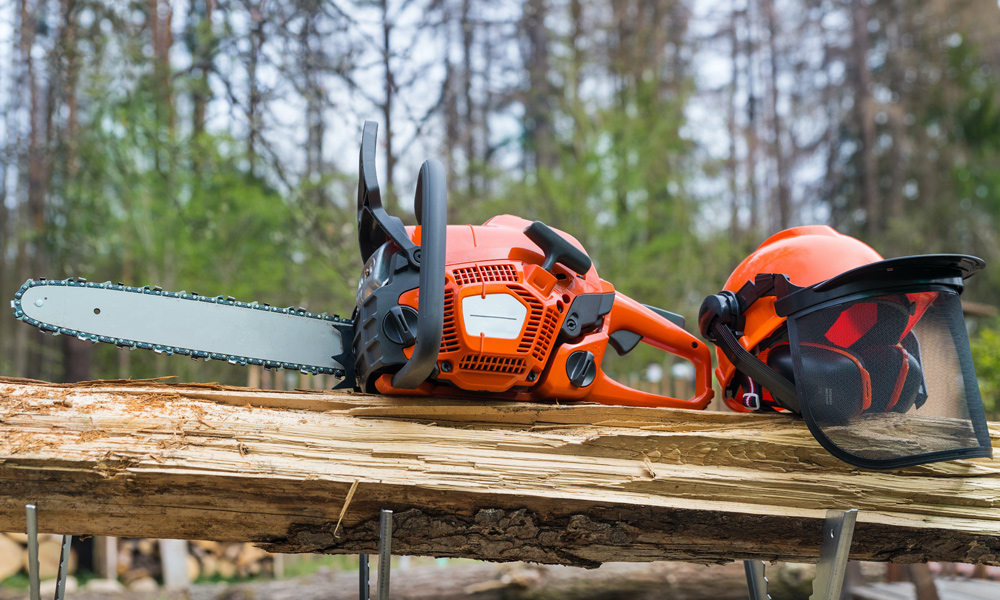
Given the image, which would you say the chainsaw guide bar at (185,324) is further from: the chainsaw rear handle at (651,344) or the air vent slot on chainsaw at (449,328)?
the chainsaw rear handle at (651,344)

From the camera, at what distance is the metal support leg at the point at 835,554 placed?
1363 millimetres

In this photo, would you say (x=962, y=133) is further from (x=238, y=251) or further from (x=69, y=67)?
(x=69, y=67)

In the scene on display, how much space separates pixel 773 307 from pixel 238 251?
6.75 metres

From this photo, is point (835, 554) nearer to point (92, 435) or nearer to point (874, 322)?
point (874, 322)

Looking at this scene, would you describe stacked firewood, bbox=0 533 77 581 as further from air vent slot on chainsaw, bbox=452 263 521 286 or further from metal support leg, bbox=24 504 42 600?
air vent slot on chainsaw, bbox=452 263 521 286

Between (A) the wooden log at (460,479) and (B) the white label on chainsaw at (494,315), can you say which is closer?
(A) the wooden log at (460,479)

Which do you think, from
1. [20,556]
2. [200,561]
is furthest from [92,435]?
[20,556]

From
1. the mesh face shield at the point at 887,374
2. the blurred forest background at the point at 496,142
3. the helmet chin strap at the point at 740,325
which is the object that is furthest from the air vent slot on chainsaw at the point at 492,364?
the blurred forest background at the point at 496,142

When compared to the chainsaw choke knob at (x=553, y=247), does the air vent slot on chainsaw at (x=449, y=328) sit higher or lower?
lower

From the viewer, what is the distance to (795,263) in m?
1.57

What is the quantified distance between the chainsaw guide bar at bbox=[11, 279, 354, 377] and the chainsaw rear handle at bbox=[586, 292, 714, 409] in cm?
70

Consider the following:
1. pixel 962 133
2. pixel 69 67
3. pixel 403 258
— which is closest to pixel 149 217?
pixel 69 67

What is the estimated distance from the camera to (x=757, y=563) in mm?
1763

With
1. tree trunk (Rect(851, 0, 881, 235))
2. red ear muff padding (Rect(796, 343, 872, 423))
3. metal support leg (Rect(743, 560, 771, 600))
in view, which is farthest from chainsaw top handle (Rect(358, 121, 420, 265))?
tree trunk (Rect(851, 0, 881, 235))
